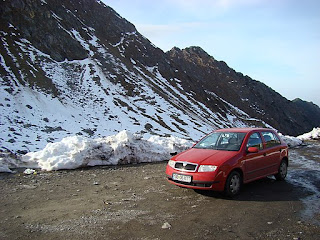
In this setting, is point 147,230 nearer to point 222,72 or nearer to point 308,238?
point 308,238

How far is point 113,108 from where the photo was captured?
32.2 metres

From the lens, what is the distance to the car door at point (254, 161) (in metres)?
6.63

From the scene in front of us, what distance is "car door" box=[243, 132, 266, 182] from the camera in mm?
6633

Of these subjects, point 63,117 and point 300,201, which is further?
point 63,117

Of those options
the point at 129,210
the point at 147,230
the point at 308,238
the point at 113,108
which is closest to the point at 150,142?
the point at 129,210

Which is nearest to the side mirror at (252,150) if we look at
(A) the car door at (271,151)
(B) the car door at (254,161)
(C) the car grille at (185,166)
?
(B) the car door at (254,161)

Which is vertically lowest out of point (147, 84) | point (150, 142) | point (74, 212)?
point (74, 212)

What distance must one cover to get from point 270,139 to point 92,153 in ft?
17.8

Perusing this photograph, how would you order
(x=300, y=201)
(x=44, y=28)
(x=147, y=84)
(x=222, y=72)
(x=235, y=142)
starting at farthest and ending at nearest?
1. (x=222, y=72)
2. (x=147, y=84)
3. (x=44, y=28)
4. (x=235, y=142)
5. (x=300, y=201)

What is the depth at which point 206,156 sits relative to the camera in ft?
21.2

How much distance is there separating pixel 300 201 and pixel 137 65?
4699 centimetres

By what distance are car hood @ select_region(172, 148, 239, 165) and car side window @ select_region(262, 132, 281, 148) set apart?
60.0 inches

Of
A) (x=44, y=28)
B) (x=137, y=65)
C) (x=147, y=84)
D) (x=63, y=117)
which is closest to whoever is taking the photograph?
(x=63, y=117)

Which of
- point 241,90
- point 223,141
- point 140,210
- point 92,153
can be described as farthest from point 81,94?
point 241,90
